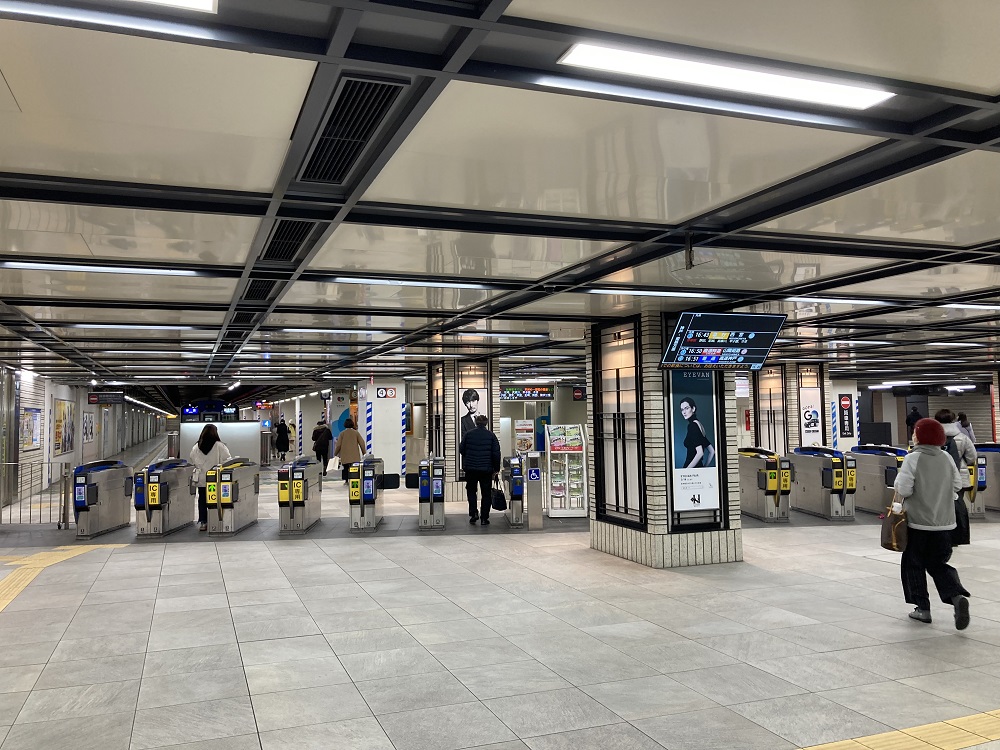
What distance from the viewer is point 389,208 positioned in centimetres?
464

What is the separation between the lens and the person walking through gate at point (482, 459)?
12.8 meters

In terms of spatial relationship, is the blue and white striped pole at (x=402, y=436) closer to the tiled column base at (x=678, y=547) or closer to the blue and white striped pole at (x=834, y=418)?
the tiled column base at (x=678, y=547)

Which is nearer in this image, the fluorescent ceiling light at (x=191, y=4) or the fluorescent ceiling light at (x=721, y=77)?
the fluorescent ceiling light at (x=191, y=4)

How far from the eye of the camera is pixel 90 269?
6.06 metres

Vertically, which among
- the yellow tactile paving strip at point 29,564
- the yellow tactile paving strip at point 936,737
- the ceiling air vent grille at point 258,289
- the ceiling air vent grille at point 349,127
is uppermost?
the ceiling air vent grille at point 258,289

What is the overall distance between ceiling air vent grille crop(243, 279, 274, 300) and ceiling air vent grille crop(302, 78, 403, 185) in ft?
10.4

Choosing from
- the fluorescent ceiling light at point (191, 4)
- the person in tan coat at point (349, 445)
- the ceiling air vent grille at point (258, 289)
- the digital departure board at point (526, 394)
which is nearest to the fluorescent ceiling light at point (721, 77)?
the fluorescent ceiling light at point (191, 4)

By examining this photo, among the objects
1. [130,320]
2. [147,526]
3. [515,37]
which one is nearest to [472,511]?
[147,526]

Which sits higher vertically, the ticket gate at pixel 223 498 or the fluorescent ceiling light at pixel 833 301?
the fluorescent ceiling light at pixel 833 301

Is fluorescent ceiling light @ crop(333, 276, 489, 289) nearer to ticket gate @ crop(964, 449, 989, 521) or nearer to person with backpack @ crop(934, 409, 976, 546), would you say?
person with backpack @ crop(934, 409, 976, 546)

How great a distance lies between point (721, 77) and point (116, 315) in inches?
325

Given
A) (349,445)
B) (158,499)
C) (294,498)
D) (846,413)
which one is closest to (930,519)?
(294,498)

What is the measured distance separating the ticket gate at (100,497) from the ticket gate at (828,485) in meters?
12.0

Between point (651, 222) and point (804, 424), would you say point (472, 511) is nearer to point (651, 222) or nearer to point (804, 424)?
point (651, 222)
